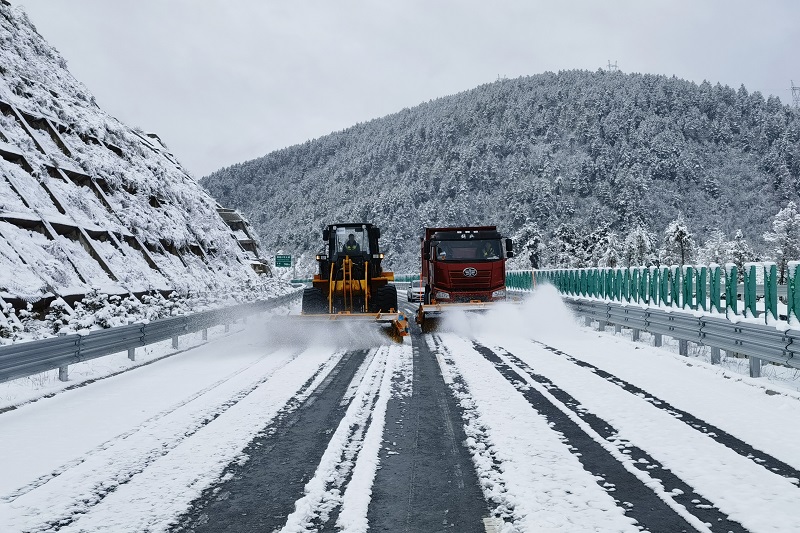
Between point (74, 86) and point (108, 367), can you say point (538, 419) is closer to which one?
point (108, 367)

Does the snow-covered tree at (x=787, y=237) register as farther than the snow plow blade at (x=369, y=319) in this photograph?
Yes

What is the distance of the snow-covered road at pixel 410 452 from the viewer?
3980 millimetres

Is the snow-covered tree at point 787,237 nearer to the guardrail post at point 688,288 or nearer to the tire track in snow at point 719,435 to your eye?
the guardrail post at point 688,288

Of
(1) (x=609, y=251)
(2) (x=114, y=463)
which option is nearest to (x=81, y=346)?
(2) (x=114, y=463)

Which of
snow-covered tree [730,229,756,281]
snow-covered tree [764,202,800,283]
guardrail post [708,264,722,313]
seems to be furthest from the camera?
snow-covered tree [730,229,756,281]

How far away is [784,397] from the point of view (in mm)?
7375

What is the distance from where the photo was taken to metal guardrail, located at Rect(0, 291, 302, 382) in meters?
8.01

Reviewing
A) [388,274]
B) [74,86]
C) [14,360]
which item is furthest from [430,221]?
[14,360]

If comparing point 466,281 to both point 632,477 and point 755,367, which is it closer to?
point 755,367

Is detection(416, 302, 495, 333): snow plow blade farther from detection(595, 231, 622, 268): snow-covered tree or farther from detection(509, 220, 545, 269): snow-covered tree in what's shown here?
detection(509, 220, 545, 269): snow-covered tree

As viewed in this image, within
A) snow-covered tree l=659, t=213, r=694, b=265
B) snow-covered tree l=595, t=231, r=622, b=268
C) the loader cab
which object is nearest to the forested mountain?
snow-covered tree l=595, t=231, r=622, b=268

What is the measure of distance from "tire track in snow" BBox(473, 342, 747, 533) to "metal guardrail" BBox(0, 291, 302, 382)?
645cm

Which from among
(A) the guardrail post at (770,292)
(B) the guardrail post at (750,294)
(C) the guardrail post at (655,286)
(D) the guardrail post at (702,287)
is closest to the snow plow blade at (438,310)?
(C) the guardrail post at (655,286)

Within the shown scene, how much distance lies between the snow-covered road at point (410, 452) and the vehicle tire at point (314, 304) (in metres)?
5.46
